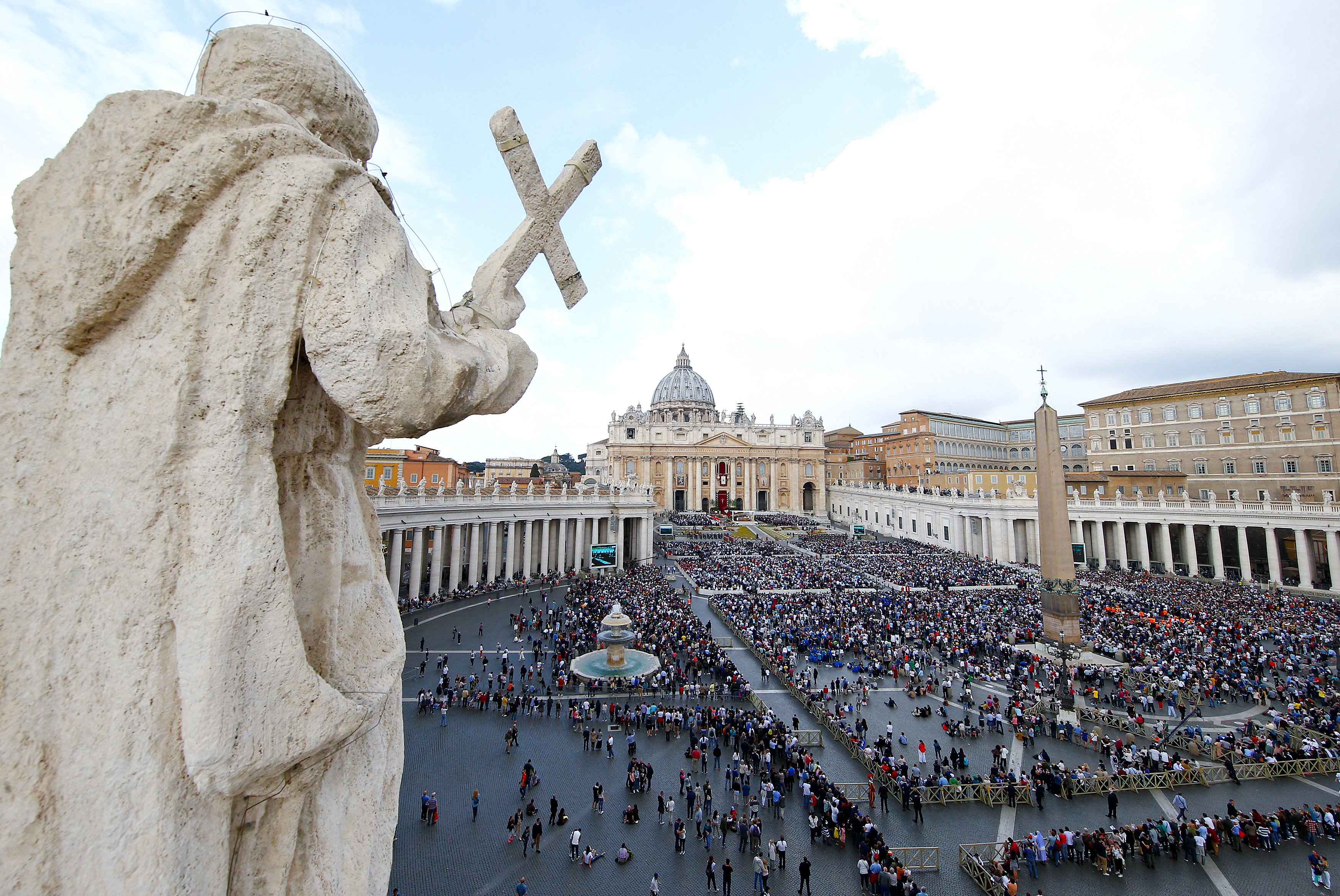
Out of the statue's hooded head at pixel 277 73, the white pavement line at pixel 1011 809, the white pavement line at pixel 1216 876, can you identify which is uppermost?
the statue's hooded head at pixel 277 73

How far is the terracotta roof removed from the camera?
45.5 meters

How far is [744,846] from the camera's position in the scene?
1173cm

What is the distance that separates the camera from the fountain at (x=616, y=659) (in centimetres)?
1908

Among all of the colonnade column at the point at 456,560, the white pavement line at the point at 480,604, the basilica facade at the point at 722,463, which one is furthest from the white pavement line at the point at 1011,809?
the basilica facade at the point at 722,463

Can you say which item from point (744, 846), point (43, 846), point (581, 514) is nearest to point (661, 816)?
point (744, 846)

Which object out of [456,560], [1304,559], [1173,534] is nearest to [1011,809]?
[456,560]

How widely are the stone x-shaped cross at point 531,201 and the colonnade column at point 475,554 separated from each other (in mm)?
31684

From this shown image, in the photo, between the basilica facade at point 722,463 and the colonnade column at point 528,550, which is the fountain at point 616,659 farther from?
the basilica facade at point 722,463

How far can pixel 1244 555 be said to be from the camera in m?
39.6

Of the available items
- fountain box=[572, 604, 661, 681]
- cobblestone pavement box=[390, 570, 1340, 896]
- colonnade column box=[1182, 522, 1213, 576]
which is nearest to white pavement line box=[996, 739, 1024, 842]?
cobblestone pavement box=[390, 570, 1340, 896]

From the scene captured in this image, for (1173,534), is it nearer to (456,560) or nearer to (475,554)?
(475,554)

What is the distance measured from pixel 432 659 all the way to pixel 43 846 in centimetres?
2217

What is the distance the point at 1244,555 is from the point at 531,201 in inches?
2068

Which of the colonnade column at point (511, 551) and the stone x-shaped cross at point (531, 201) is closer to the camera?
the stone x-shaped cross at point (531, 201)
